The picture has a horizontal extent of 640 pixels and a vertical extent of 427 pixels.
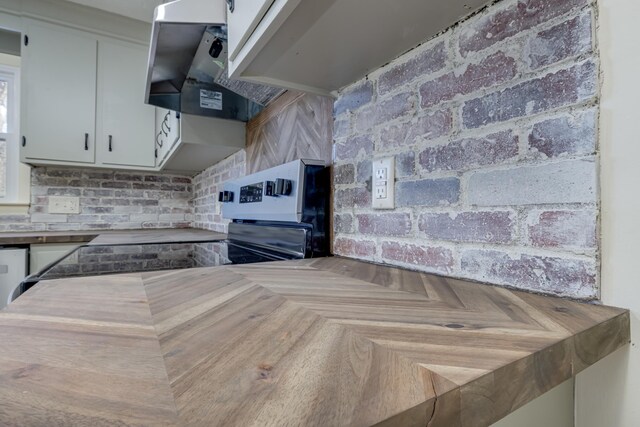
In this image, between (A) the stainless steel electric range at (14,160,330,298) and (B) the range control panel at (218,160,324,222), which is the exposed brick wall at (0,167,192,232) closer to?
(B) the range control panel at (218,160,324,222)

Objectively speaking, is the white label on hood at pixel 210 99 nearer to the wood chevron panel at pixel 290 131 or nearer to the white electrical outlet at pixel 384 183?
the wood chevron panel at pixel 290 131

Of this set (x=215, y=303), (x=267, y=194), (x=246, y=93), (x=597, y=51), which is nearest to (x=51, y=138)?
(x=246, y=93)

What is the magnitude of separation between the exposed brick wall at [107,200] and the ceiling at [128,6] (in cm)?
A: 114

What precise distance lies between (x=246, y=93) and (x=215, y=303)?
121 centimetres

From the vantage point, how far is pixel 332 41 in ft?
2.40

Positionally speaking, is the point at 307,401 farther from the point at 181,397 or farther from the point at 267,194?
the point at 267,194

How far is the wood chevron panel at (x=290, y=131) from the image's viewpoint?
1.13m

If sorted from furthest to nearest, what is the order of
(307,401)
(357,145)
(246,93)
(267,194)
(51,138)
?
(51,138)
(246,93)
(267,194)
(357,145)
(307,401)

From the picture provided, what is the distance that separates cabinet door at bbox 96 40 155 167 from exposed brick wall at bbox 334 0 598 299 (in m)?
2.19

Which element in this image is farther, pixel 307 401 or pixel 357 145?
pixel 357 145

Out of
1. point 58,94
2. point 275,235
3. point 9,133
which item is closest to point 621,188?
point 275,235

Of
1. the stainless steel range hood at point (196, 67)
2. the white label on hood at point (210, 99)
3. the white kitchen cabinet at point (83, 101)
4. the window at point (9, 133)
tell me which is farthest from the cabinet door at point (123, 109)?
the white label on hood at point (210, 99)

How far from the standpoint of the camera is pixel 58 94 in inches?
85.8

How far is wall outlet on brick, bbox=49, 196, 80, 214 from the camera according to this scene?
241 centimetres
